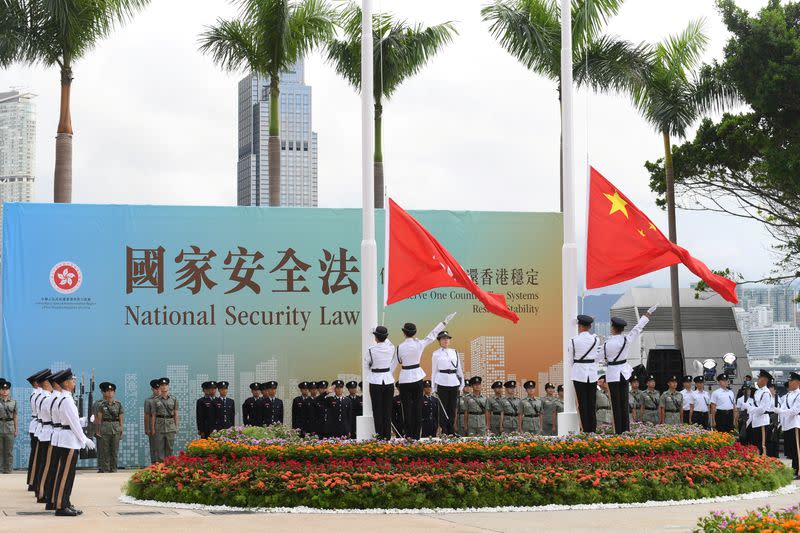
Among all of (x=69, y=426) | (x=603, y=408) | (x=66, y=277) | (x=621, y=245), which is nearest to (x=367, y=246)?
(x=621, y=245)

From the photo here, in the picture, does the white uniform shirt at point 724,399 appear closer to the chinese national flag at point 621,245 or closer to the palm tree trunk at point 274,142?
the chinese national flag at point 621,245

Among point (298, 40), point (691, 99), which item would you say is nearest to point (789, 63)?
point (691, 99)

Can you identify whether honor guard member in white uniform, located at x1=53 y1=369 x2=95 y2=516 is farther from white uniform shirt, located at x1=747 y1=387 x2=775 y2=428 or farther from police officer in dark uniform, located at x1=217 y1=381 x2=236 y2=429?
white uniform shirt, located at x1=747 y1=387 x2=775 y2=428

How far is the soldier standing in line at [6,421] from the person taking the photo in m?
17.7

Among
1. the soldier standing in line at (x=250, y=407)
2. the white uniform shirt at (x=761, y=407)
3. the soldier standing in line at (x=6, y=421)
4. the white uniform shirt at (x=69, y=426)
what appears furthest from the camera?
the soldier standing in line at (x=250, y=407)

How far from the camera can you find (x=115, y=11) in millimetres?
20766

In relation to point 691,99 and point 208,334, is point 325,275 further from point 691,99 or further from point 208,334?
point 691,99

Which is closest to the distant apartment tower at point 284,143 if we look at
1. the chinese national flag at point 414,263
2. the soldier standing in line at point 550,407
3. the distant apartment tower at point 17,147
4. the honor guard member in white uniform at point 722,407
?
the distant apartment tower at point 17,147

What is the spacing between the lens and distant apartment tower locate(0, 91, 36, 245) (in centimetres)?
13362

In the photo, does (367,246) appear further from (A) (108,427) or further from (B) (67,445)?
(A) (108,427)

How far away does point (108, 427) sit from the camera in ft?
59.0

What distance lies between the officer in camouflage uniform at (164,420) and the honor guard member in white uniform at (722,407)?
9.10 metres

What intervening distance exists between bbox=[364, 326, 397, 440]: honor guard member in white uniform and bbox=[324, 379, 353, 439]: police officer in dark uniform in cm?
487

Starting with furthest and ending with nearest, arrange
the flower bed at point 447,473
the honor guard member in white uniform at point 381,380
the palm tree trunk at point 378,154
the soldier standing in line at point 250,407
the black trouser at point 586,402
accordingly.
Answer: the palm tree trunk at point 378,154
the soldier standing in line at point 250,407
the black trouser at point 586,402
the honor guard member in white uniform at point 381,380
the flower bed at point 447,473
